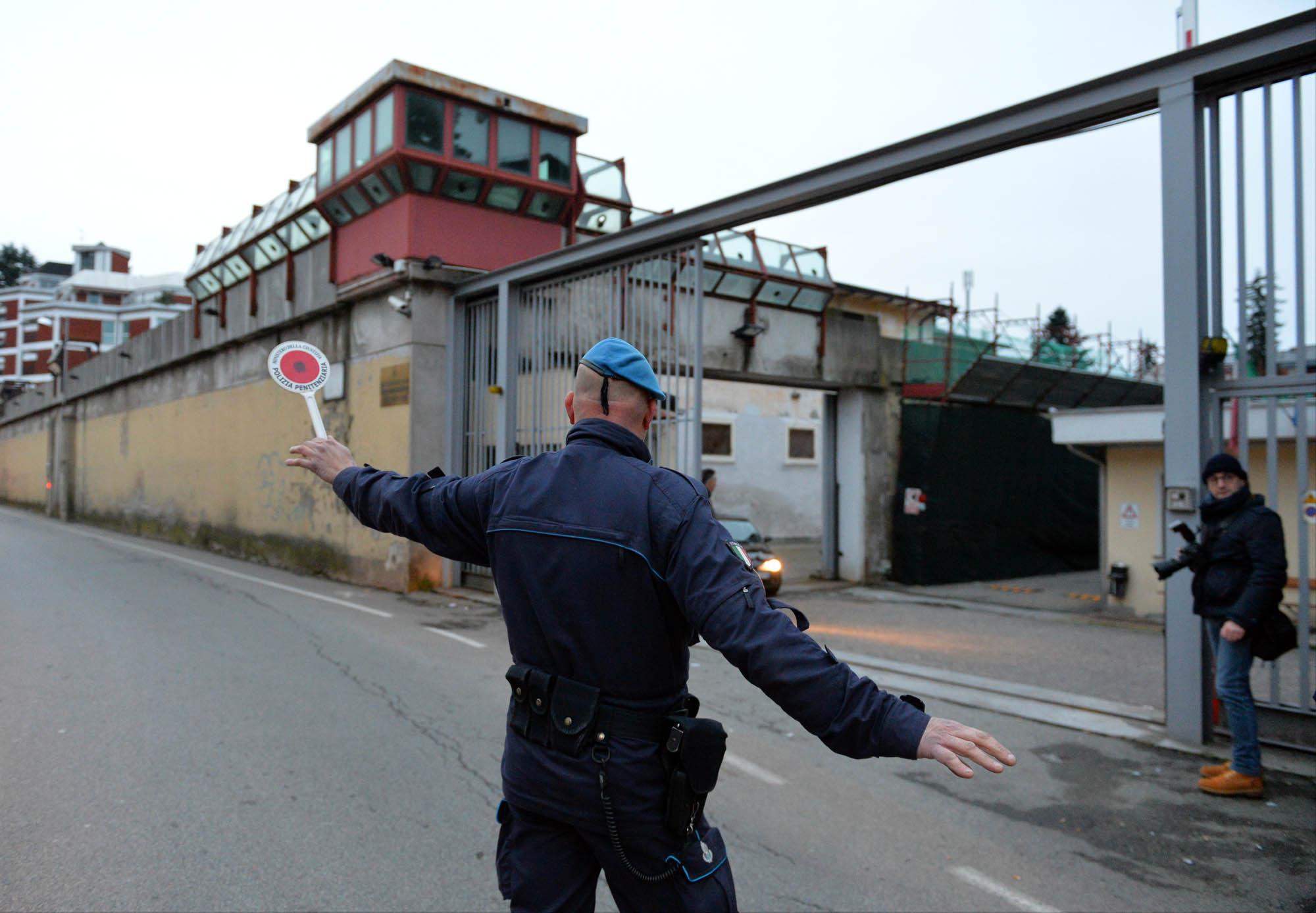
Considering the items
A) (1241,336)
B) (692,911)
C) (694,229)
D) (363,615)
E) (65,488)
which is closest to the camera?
(692,911)

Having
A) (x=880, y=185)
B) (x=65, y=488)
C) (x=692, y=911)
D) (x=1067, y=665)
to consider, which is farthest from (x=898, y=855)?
(x=65, y=488)

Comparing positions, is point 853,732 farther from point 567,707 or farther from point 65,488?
point 65,488

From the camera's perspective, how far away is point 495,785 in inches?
194

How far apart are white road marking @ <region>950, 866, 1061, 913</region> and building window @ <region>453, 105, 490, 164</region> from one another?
12346 millimetres

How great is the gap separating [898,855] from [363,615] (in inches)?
325

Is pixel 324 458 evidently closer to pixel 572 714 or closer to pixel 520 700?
pixel 520 700

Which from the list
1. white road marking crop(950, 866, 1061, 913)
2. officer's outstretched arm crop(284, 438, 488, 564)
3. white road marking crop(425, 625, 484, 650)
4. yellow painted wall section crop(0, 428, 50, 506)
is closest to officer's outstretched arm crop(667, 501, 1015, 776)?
officer's outstretched arm crop(284, 438, 488, 564)

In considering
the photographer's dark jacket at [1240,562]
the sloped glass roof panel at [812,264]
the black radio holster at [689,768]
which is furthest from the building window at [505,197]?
the black radio holster at [689,768]

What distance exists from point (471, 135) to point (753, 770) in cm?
1145

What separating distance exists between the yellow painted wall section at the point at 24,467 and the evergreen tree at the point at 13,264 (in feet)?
224

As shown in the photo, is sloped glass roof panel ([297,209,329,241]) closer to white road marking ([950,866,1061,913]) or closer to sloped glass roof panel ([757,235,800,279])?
sloped glass roof panel ([757,235,800,279])

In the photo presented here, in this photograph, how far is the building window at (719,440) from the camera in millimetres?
25578

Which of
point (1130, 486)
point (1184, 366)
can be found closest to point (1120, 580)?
point (1130, 486)

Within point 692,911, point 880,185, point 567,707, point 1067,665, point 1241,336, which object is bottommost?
point 1067,665
